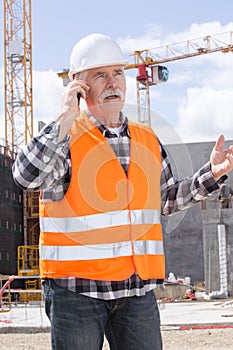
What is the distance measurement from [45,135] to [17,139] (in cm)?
4312

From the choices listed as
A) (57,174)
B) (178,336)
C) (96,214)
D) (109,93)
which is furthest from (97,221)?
(178,336)

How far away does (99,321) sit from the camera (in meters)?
2.29

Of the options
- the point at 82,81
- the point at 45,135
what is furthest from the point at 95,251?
the point at 82,81

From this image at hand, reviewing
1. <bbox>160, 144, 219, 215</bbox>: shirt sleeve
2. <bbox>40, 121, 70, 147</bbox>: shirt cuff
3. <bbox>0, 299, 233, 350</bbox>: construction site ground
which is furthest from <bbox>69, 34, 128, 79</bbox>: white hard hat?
<bbox>0, 299, 233, 350</bbox>: construction site ground

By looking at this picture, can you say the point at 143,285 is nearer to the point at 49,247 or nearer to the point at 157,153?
the point at 49,247

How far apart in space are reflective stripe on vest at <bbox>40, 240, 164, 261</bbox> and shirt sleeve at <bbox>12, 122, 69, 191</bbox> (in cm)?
21

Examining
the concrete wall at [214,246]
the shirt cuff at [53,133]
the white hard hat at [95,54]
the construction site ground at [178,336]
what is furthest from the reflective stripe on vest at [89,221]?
the concrete wall at [214,246]

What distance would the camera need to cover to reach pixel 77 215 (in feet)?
7.74

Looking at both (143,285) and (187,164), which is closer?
(143,285)

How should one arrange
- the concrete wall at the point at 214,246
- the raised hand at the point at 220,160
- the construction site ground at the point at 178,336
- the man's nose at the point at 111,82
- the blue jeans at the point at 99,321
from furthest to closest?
1. the concrete wall at the point at 214,246
2. the construction site ground at the point at 178,336
3. the raised hand at the point at 220,160
4. the man's nose at the point at 111,82
5. the blue jeans at the point at 99,321

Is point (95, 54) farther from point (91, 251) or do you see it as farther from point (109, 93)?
point (91, 251)

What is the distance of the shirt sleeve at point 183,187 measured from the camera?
2637 millimetres

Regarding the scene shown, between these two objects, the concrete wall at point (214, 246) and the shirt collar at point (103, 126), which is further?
the concrete wall at point (214, 246)

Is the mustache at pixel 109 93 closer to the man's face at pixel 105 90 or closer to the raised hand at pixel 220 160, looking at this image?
the man's face at pixel 105 90
